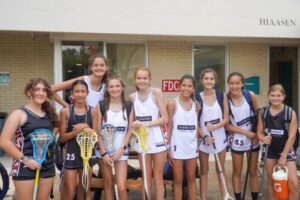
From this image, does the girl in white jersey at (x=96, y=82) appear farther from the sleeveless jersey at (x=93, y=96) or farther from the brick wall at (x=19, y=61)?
the brick wall at (x=19, y=61)

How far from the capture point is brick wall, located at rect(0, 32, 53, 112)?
10.2 m

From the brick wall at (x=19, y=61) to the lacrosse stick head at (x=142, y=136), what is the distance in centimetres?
670

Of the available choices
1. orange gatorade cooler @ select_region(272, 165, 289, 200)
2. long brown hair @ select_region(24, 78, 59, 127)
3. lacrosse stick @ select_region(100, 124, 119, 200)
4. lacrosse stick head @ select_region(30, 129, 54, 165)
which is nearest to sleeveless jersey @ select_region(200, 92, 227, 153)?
orange gatorade cooler @ select_region(272, 165, 289, 200)

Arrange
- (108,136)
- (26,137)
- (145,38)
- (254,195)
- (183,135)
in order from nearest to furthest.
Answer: (26,137), (108,136), (183,135), (254,195), (145,38)

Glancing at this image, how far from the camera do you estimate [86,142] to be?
14.3ft

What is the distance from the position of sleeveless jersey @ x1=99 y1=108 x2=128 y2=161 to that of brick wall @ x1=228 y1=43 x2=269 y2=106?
7388mm

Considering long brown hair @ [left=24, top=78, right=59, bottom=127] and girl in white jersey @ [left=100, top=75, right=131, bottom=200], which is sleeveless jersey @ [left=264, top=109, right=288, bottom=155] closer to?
girl in white jersey @ [left=100, top=75, right=131, bottom=200]

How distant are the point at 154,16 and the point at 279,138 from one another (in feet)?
19.2

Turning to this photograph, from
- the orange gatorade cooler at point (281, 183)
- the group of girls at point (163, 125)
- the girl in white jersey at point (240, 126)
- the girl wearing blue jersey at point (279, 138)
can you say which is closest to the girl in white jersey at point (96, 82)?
the group of girls at point (163, 125)

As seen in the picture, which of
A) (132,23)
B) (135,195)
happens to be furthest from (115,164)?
(132,23)

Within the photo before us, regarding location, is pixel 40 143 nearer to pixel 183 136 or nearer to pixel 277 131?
pixel 183 136

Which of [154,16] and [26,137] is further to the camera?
[154,16]

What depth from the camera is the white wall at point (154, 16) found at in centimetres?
896

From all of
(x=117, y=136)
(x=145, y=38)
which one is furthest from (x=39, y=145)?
(x=145, y=38)
